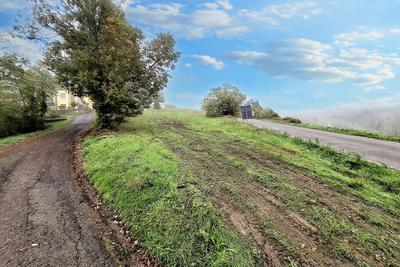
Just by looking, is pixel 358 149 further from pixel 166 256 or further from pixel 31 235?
pixel 31 235

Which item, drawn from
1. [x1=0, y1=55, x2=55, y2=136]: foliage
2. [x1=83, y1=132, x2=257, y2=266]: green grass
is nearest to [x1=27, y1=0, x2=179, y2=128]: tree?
[x1=0, y1=55, x2=55, y2=136]: foliage

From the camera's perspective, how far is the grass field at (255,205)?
5.41 m

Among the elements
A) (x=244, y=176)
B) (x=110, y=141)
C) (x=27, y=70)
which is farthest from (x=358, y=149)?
(x=27, y=70)

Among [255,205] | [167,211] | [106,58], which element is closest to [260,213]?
[255,205]

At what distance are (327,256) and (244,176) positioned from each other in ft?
13.3

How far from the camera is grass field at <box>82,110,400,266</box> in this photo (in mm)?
5414

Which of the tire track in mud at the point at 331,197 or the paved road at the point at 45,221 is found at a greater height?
the tire track in mud at the point at 331,197

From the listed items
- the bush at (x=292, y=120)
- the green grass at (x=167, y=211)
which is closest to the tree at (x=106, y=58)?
the green grass at (x=167, y=211)

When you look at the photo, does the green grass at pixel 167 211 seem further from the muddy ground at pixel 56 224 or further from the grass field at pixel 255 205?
the muddy ground at pixel 56 224

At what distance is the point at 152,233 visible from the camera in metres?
6.45

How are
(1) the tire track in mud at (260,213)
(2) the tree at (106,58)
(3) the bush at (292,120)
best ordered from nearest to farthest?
(1) the tire track in mud at (260,213)
(2) the tree at (106,58)
(3) the bush at (292,120)

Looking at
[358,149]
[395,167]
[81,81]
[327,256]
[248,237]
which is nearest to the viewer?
[327,256]

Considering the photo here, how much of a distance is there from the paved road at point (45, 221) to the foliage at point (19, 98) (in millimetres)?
13751

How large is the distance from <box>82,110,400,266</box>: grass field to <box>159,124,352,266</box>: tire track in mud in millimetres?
20
